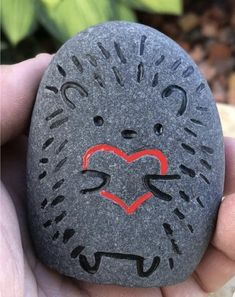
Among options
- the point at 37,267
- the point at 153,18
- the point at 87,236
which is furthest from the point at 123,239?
the point at 153,18

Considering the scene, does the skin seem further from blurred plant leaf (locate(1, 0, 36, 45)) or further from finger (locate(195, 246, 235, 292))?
blurred plant leaf (locate(1, 0, 36, 45))

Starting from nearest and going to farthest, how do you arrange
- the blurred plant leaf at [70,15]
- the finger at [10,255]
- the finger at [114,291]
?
the finger at [10,255]
the finger at [114,291]
the blurred plant leaf at [70,15]

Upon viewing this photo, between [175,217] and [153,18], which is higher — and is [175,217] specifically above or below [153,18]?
above

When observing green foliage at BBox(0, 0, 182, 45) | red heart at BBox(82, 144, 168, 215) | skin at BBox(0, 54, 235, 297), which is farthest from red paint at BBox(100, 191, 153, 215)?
green foliage at BBox(0, 0, 182, 45)

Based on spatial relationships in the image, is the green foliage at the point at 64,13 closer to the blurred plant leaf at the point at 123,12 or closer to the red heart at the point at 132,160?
the blurred plant leaf at the point at 123,12

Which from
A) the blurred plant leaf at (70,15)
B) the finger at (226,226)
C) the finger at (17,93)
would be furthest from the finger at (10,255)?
the blurred plant leaf at (70,15)

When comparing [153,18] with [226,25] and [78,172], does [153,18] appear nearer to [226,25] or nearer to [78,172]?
[226,25]

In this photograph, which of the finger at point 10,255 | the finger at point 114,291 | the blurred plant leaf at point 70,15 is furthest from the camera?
the blurred plant leaf at point 70,15
